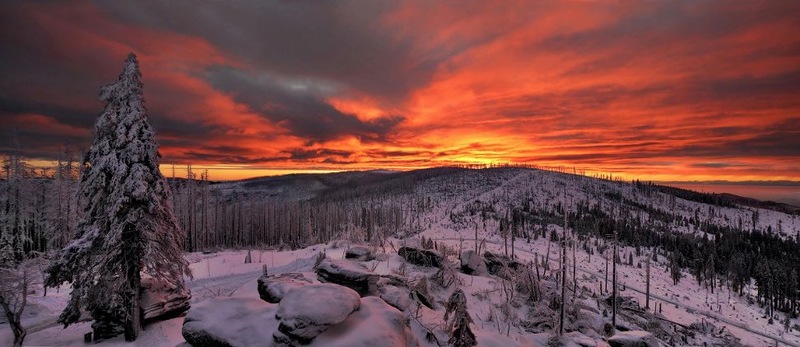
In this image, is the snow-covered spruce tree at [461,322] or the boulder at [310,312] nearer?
the boulder at [310,312]

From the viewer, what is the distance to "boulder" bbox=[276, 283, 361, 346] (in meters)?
8.52

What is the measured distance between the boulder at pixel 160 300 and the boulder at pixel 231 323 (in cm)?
1079

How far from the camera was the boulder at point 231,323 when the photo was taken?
906 cm

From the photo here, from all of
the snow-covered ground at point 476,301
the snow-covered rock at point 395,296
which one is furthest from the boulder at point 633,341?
the snow-covered rock at point 395,296

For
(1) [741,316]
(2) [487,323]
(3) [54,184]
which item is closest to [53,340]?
(2) [487,323]

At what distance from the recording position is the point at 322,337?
8.65m

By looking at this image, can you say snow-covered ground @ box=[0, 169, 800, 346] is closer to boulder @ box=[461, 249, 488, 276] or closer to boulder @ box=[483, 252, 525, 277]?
boulder @ box=[461, 249, 488, 276]

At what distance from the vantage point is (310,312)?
878 centimetres

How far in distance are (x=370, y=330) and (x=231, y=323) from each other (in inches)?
151

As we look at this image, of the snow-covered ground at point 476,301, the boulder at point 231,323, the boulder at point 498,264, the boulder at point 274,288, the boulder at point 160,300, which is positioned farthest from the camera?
the boulder at point 498,264

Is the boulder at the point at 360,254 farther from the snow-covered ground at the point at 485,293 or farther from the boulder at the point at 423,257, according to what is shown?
the boulder at the point at 423,257

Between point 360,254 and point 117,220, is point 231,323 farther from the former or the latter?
point 360,254

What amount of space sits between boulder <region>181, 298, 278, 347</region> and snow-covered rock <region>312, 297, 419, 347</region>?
5.50 feet

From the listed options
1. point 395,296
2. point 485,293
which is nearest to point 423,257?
point 485,293
